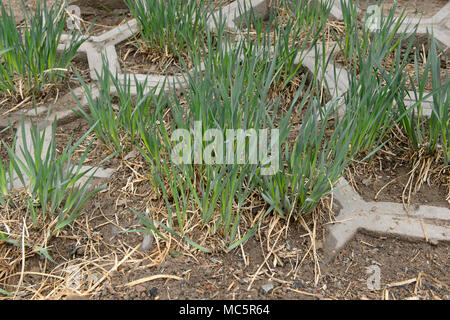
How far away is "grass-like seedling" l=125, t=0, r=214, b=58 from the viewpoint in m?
2.21

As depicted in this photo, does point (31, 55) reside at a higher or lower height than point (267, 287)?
higher

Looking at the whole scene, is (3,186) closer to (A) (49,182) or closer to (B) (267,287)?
(A) (49,182)

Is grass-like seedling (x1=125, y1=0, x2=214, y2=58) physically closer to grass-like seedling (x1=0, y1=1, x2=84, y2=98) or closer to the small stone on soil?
grass-like seedling (x1=0, y1=1, x2=84, y2=98)

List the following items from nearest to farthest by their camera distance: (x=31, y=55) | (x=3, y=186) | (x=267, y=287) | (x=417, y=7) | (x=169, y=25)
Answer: (x=267, y=287)
(x=3, y=186)
(x=31, y=55)
(x=169, y=25)
(x=417, y=7)

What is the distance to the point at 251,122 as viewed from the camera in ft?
5.54

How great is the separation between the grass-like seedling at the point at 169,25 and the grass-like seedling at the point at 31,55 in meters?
0.33

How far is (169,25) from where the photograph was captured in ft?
7.51

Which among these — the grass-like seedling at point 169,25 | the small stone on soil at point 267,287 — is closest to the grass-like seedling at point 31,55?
the grass-like seedling at point 169,25

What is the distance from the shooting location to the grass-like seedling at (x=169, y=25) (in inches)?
86.9

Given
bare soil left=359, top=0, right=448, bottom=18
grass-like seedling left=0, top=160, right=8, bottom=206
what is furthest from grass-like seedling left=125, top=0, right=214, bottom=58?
bare soil left=359, top=0, right=448, bottom=18

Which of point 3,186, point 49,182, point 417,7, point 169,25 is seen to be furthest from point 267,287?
point 417,7

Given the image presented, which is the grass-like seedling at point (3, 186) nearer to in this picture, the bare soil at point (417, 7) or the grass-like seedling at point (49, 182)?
the grass-like seedling at point (49, 182)

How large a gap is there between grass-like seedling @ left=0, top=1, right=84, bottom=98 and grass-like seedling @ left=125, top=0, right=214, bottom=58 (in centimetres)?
33

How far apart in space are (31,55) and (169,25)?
580 mm
